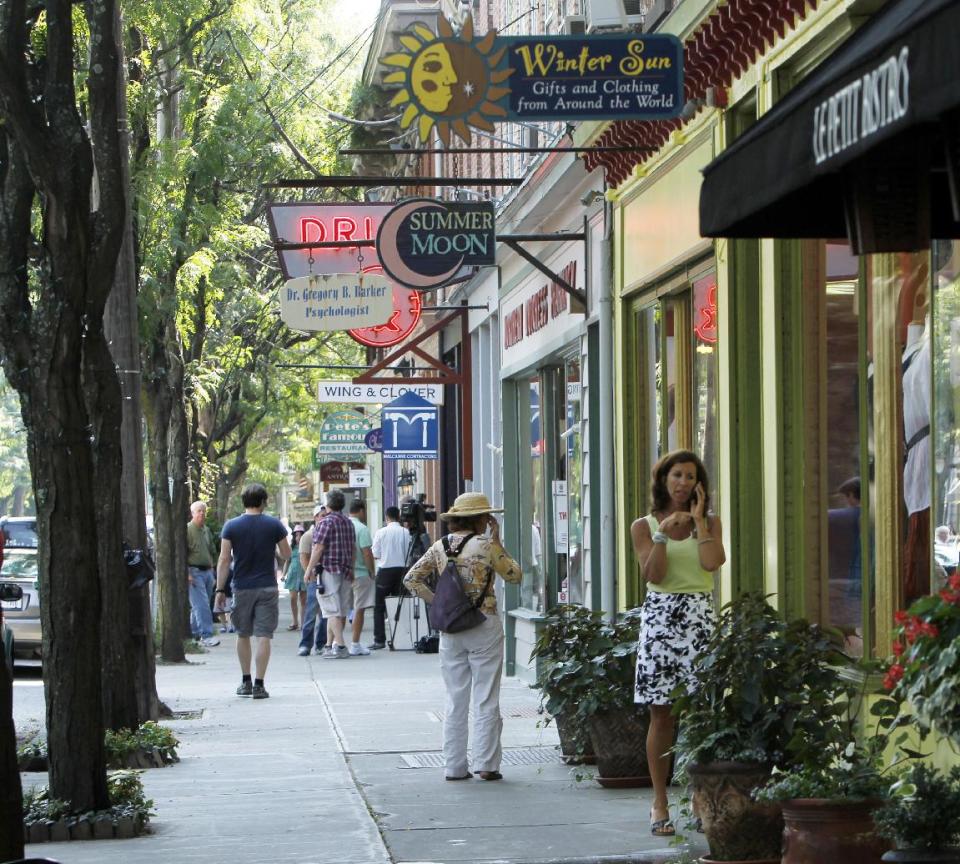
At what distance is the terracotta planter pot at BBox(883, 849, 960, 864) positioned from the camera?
17.6ft

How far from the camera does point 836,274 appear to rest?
898cm

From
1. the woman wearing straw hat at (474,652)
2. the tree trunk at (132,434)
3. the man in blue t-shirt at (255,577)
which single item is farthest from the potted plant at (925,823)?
the man in blue t-shirt at (255,577)

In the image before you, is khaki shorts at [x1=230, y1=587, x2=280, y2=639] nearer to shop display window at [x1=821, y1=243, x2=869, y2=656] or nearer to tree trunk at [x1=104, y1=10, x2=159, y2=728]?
tree trunk at [x1=104, y1=10, x2=159, y2=728]

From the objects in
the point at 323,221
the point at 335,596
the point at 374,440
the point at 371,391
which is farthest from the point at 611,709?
the point at 374,440

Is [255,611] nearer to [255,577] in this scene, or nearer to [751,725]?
[255,577]

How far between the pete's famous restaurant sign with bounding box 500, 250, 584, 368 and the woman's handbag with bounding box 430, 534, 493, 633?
4.67m

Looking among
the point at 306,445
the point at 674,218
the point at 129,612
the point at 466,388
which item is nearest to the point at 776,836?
the point at 674,218

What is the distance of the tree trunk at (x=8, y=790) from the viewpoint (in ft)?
19.3

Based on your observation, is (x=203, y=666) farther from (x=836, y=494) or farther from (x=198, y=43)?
(x=836, y=494)

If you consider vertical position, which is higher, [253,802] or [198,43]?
[198,43]

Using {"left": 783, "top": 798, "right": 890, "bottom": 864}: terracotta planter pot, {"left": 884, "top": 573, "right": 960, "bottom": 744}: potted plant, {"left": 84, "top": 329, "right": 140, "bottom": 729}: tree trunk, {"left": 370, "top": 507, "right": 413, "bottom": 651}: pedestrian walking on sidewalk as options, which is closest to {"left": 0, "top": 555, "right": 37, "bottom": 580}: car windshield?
{"left": 370, "top": 507, "right": 413, "bottom": 651}: pedestrian walking on sidewalk

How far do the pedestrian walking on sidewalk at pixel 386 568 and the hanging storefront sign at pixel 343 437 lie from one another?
1345 cm

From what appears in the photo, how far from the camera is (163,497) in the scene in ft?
75.3

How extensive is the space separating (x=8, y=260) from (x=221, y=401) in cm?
2595
